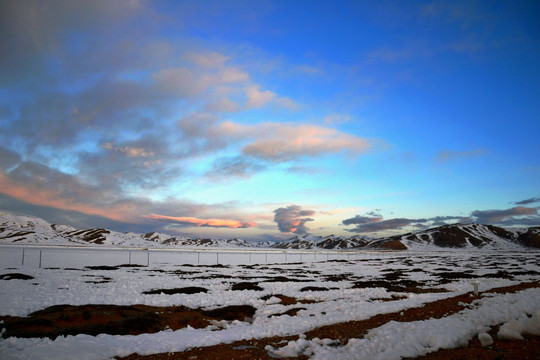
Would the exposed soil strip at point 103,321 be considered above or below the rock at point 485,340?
below

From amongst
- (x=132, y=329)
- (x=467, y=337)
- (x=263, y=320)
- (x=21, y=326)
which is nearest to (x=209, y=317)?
(x=263, y=320)

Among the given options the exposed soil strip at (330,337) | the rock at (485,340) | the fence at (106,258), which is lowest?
the fence at (106,258)

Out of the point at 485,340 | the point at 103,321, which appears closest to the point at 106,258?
the point at 103,321

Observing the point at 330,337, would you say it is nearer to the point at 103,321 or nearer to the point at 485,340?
the point at 485,340

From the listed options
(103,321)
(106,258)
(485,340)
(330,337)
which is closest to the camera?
(485,340)

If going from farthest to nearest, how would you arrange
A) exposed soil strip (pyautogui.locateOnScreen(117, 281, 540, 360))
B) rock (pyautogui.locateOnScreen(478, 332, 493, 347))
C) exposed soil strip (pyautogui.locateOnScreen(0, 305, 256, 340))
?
exposed soil strip (pyautogui.locateOnScreen(0, 305, 256, 340)), rock (pyautogui.locateOnScreen(478, 332, 493, 347)), exposed soil strip (pyautogui.locateOnScreen(117, 281, 540, 360))

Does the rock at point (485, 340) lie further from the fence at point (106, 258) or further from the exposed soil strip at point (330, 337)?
the fence at point (106, 258)

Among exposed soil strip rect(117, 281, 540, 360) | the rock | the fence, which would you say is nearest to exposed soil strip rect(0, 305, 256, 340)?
exposed soil strip rect(117, 281, 540, 360)

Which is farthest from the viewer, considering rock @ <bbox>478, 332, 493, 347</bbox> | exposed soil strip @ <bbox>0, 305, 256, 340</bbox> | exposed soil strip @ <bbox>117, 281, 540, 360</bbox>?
exposed soil strip @ <bbox>0, 305, 256, 340</bbox>

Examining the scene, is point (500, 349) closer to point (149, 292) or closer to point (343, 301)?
point (343, 301)

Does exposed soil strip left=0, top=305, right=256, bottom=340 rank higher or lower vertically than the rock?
lower

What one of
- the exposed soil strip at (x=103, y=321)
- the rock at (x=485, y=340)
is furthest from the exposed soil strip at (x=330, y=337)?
the exposed soil strip at (x=103, y=321)

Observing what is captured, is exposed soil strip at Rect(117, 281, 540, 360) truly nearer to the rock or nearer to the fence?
the rock

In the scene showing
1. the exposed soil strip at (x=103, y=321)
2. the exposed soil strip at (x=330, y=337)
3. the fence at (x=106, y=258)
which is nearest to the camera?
the exposed soil strip at (x=330, y=337)
